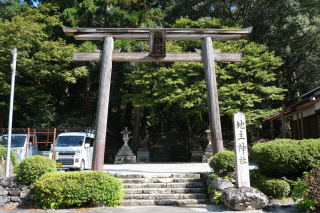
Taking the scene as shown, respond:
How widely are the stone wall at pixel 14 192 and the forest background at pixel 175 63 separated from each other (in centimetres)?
937

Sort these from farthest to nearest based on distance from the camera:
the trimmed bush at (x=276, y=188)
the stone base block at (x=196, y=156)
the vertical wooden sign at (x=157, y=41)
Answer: the stone base block at (x=196, y=156) → the vertical wooden sign at (x=157, y=41) → the trimmed bush at (x=276, y=188)

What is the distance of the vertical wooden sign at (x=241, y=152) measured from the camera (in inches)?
253

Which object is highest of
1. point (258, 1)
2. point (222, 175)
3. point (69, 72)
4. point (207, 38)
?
point (258, 1)

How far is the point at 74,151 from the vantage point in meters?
11.5

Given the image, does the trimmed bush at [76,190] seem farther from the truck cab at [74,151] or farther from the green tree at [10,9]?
the green tree at [10,9]

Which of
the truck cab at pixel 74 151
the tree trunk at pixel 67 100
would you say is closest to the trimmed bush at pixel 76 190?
the truck cab at pixel 74 151

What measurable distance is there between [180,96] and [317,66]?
1064cm

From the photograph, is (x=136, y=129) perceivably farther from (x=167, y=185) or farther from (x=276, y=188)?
(x=276, y=188)

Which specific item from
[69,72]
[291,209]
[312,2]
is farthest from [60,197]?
[312,2]

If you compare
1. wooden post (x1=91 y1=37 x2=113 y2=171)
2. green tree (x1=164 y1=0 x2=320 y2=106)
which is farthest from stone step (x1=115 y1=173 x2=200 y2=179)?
green tree (x1=164 y1=0 x2=320 y2=106)

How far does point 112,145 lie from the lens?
24188 mm

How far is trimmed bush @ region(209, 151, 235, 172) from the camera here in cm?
726

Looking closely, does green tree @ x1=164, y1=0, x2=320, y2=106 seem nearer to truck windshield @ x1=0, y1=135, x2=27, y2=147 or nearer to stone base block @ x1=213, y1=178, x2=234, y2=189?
stone base block @ x1=213, y1=178, x2=234, y2=189

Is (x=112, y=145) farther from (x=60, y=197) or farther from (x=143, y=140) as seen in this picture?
(x=60, y=197)
